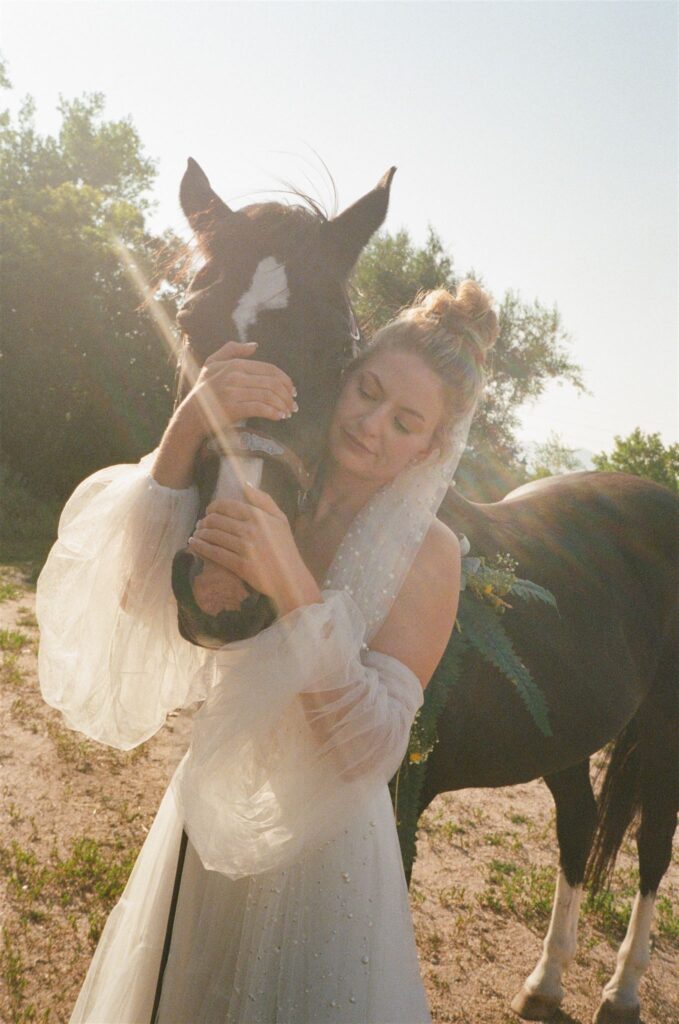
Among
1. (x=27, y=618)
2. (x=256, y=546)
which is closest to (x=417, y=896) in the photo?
(x=256, y=546)

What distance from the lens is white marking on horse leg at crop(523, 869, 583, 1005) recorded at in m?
3.06

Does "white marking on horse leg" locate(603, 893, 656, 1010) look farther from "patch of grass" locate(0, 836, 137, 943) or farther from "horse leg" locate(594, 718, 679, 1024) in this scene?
"patch of grass" locate(0, 836, 137, 943)

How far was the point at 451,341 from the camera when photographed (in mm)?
1777

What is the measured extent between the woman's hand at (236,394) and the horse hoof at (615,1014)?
3.18m

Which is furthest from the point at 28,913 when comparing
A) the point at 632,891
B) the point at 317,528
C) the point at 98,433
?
the point at 98,433

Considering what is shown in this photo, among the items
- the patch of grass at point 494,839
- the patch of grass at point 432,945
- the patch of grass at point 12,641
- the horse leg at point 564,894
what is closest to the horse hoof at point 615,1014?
the horse leg at point 564,894

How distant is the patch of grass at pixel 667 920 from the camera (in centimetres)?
372

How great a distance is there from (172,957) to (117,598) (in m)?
0.79

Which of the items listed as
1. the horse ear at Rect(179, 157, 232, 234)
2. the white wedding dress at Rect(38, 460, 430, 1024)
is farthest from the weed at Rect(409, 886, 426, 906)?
the horse ear at Rect(179, 157, 232, 234)

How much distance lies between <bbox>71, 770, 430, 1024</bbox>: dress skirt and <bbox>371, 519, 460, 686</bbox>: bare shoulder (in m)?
0.34

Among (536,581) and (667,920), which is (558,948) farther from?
(536,581)

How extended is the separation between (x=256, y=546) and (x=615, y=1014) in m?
3.13

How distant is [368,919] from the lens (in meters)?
1.44

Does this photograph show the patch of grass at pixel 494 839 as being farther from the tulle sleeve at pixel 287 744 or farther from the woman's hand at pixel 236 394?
the woman's hand at pixel 236 394
